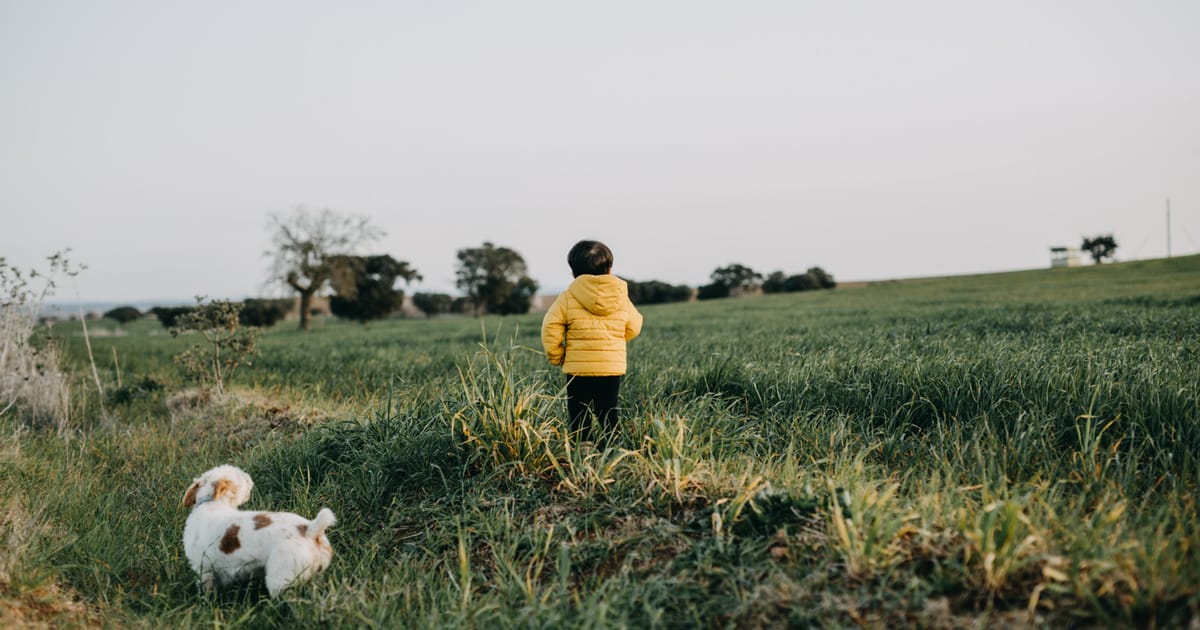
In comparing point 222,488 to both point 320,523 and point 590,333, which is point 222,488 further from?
point 590,333

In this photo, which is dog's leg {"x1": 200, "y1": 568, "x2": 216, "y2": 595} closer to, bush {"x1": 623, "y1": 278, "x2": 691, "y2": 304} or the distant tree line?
the distant tree line

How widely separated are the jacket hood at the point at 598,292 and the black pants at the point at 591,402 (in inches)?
22.0

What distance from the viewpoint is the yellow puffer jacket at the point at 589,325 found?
4852mm

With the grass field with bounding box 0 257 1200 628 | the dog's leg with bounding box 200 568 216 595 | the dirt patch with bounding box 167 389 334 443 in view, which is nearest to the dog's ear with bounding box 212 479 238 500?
the dog's leg with bounding box 200 568 216 595

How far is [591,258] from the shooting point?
4891 mm

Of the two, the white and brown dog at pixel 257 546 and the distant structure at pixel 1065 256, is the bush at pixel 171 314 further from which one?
the distant structure at pixel 1065 256

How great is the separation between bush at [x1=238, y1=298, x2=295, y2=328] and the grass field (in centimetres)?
4656

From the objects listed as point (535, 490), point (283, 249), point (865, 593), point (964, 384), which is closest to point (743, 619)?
point (865, 593)

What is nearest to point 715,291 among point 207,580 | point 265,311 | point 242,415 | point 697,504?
point 265,311

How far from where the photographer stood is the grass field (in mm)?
2854

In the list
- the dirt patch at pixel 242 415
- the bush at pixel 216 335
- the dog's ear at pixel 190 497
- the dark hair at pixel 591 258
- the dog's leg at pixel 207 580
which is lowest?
the dog's leg at pixel 207 580

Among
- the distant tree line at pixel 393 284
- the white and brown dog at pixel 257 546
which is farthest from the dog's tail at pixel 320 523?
the distant tree line at pixel 393 284

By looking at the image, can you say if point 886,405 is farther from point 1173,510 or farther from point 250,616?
point 250,616

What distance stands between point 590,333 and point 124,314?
67124 mm
